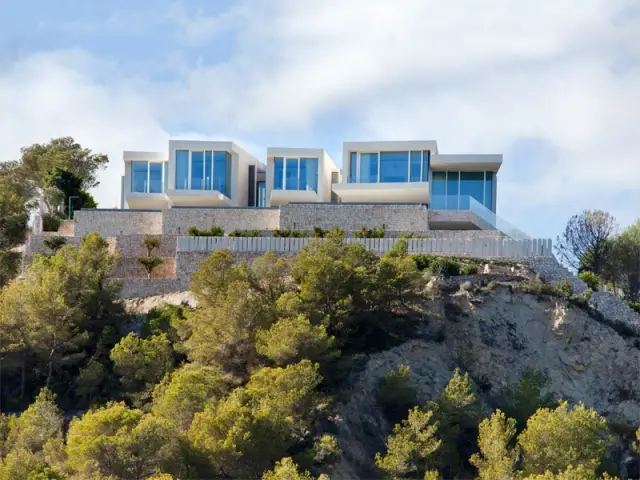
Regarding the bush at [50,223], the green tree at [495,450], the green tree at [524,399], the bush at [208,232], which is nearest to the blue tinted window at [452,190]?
the bush at [208,232]

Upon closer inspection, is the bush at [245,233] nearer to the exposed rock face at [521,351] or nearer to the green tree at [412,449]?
the exposed rock face at [521,351]

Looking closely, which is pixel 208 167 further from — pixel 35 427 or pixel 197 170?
pixel 35 427

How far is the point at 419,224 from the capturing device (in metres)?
66.6

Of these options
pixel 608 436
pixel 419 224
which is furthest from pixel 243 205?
pixel 608 436

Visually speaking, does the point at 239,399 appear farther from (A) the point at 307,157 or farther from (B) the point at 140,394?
(A) the point at 307,157

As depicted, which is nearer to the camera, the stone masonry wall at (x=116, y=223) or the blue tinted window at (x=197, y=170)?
the stone masonry wall at (x=116, y=223)

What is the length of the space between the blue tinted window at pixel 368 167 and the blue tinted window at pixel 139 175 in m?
10.3

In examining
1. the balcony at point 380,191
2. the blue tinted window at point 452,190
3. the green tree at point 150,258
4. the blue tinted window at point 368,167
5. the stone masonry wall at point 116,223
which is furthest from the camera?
the blue tinted window at point 368,167

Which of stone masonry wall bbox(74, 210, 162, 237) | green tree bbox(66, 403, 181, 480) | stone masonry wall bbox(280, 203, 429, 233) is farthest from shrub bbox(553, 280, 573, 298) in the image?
green tree bbox(66, 403, 181, 480)

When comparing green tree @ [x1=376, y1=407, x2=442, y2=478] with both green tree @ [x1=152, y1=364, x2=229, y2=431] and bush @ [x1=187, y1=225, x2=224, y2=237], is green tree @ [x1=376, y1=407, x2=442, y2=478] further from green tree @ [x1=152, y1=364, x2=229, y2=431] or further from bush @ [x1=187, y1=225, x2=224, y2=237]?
bush @ [x1=187, y1=225, x2=224, y2=237]

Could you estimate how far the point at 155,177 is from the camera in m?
74.1

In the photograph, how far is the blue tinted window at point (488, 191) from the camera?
7175 centimetres

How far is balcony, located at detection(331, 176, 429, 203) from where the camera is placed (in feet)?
234

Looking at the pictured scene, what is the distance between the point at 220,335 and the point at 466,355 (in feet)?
31.6
